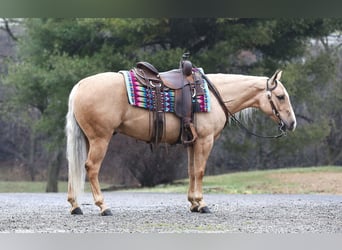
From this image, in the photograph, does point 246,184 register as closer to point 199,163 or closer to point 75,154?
point 199,163

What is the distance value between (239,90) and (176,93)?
97 centimetres

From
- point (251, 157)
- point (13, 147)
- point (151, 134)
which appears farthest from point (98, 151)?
point (13, 147)

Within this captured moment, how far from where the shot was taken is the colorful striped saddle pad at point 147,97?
7.85m

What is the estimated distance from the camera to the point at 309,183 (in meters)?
17.3

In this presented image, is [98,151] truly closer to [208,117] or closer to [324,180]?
[208,117]

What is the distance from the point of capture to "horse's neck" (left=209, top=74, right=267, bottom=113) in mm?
8562

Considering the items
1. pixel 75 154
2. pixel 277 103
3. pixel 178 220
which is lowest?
pixel 178 220

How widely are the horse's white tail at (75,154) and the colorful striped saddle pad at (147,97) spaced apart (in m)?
0.66

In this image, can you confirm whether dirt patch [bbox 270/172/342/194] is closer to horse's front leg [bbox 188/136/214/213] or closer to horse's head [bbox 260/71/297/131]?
horse's head [bbox 260/71/297/131]

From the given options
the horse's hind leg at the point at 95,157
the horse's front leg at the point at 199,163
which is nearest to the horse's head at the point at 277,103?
the horse's front leg at the point at 199,163

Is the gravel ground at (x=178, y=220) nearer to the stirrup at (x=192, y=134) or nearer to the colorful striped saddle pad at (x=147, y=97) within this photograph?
the stirrup at (x=192, y=134)

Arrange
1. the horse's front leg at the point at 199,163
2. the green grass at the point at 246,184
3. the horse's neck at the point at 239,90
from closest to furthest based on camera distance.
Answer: the horse's front leg at the point at 199,163 < the horse's neck at the point at 239,90 < the green grass at the point at 246,184

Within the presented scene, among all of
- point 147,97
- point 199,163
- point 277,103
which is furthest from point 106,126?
point 277,103

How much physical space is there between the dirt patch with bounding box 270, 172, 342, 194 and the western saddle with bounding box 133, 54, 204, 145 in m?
8.57
